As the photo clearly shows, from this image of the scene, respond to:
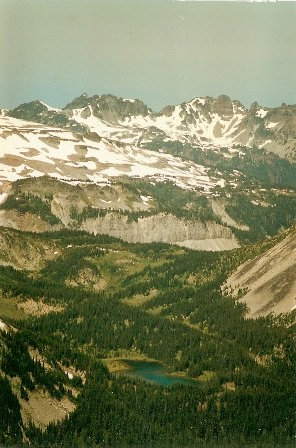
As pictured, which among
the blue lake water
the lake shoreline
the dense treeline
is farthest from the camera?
the lake shoreline

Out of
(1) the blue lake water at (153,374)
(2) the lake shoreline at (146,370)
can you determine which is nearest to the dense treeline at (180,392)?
(2) the lake shoreline at (146,370)

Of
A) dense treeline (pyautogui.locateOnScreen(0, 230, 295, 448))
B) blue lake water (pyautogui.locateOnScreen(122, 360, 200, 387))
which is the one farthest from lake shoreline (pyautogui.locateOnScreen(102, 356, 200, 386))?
dense treeline (pyautogui.locateOnScreen(0, 230, 295, 448))

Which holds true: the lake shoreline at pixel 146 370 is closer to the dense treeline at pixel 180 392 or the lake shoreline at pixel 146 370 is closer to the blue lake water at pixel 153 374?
the blue lake water at pixel 153 374

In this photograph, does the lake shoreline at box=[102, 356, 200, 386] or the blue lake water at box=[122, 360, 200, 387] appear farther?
the lake shoreline at box=[102, 356, 200, 386]

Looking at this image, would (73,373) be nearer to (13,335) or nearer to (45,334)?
(13,335)

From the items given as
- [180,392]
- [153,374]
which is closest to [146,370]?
[153,374]

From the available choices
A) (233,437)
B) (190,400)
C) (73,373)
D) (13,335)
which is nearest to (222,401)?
(190,400)

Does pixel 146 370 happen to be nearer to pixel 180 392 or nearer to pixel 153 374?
pixel 153 374

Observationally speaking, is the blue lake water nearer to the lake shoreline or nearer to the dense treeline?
the lake shoreline
